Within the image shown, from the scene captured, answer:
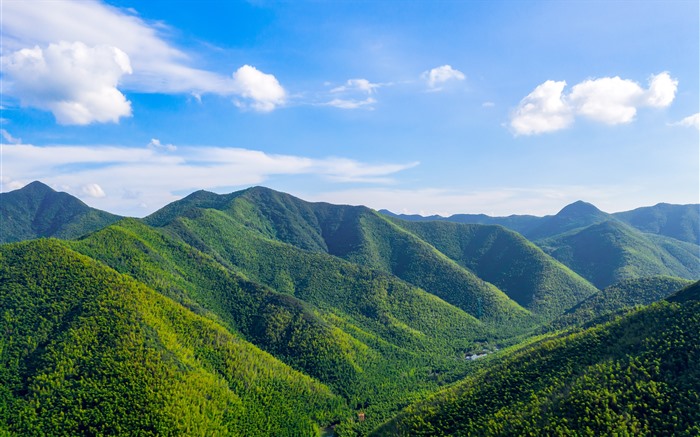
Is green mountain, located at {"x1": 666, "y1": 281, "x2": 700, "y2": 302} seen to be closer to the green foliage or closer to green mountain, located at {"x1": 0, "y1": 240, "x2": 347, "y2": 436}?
the green foliage

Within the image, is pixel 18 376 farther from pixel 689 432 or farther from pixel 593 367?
pixel 689 432

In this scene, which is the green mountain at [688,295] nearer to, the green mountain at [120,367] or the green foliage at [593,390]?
the green foliage at [593,390]

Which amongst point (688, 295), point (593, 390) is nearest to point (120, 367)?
point (593, 390)

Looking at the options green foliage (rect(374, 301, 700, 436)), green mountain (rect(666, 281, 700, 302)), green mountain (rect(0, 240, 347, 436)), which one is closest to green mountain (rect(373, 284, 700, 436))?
green foliage (rect(374, 301, 700, 436))

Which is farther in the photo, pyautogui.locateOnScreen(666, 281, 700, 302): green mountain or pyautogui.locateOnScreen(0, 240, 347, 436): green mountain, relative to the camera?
pyautogui.locateOnScreen(666, 281, 700, 302): green mountain

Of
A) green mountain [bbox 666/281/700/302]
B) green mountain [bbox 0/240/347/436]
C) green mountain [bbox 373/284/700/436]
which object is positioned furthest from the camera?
green mountain [bbox 666/281/700/302]

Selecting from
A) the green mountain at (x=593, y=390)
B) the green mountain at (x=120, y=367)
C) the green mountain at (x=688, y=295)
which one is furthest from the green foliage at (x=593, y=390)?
the green mountain at (x=120, y=367)
